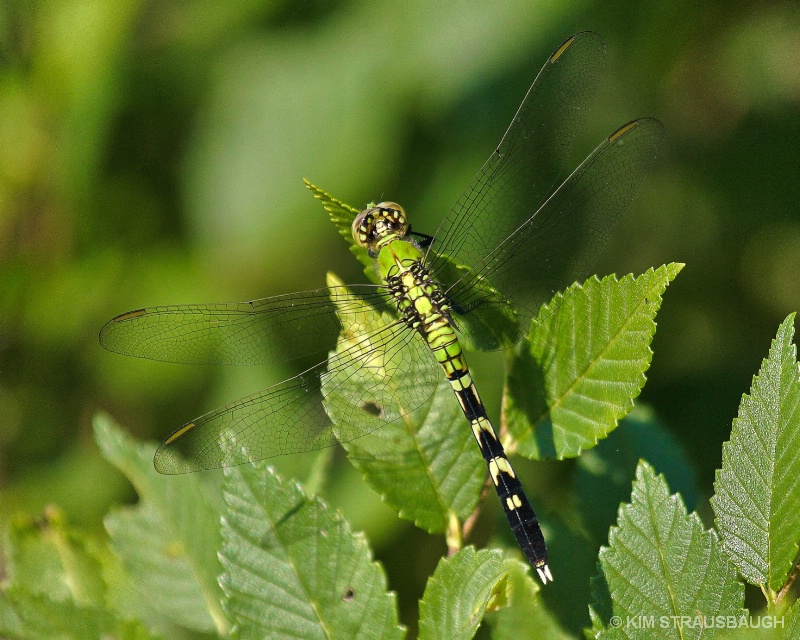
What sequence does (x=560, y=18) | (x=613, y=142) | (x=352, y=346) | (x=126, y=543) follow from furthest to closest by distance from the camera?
(x=560, y=18), (x=613, y=142), (x=126, y=543), (x=352, y=346)

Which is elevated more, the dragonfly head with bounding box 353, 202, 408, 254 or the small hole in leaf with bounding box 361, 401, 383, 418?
the dragonfly head with bounding box 353, 202, 408, 254

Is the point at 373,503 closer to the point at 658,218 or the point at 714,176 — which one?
the point at 658,218

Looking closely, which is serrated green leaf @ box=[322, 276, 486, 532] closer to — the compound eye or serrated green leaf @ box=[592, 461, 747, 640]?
serrated green leaf @ box=[592, 461, 747, 640]

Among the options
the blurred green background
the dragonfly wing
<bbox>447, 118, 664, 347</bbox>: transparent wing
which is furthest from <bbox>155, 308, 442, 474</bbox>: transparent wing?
the blurred green background

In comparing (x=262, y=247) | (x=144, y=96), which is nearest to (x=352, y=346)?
(x=262, y=247)

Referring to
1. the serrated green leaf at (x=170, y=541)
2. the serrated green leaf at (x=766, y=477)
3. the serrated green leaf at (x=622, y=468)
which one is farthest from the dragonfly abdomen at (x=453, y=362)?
the serrated green leaf at (x=170, y=541)

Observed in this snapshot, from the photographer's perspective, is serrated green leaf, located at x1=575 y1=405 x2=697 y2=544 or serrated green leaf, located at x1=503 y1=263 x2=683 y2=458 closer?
serrated green leaf, located at x1=503 y1=263 x2=683 y2=458

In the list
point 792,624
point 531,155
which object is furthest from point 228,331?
point 792,624
